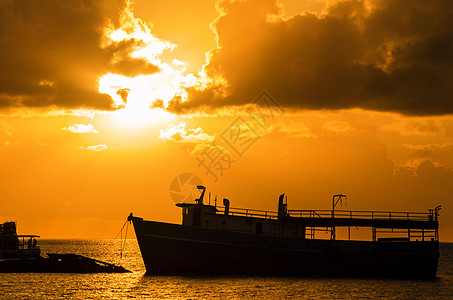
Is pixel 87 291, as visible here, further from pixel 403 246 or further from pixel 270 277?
pixel 403 246

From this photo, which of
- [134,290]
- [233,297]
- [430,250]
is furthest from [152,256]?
[430,250]

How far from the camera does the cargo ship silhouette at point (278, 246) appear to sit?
54125 millimetres

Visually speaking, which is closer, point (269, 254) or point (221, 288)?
point (221, 288)

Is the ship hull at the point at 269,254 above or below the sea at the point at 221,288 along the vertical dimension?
above

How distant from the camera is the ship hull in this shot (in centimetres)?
5400

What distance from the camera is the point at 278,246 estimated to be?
184ft

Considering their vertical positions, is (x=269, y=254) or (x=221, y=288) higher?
(x=269, y=254)

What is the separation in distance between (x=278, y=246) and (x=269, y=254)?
45.3 inches

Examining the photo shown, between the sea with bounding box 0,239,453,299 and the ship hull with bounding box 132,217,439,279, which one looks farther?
the ship hull with bounding box 132,217,439,279

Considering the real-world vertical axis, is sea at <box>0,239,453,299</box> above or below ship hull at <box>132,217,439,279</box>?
below

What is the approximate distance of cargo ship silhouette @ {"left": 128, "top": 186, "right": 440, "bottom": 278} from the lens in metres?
54.1

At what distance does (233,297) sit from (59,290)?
54.1 ft

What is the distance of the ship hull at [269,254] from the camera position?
54000 mm

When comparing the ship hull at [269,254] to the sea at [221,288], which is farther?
the ship hull at [269,254]
